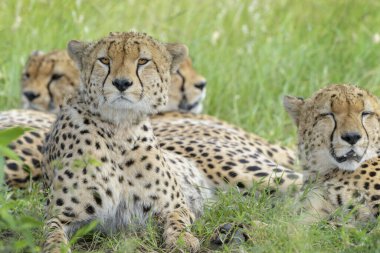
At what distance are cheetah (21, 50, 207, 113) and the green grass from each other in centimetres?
38

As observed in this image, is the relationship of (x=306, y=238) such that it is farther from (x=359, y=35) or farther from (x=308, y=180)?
(x=359, y=35)

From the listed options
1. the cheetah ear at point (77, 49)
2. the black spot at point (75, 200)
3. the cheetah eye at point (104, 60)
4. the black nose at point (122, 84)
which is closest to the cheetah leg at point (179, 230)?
the black spot at point (75, 200)

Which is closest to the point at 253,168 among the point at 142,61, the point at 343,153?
the point at 343,153

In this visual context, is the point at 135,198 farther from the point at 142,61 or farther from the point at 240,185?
the point at 240,185

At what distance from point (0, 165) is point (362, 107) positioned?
1.85m

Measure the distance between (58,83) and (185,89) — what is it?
871 millimetres

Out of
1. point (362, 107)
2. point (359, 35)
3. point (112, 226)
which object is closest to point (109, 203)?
point (112, 226)

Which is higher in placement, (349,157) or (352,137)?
(352,137)

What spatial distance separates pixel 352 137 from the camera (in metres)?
4.88

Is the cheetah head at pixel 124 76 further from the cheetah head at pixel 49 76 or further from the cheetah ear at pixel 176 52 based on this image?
the cheetah head at pixel 49 76

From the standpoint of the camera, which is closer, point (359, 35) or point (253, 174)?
point (253, 174)

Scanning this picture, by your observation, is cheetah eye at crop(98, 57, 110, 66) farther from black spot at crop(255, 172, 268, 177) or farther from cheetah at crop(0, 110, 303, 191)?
black spot at crop(255, 172, 268, 177)

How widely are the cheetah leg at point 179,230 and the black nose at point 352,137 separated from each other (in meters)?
0.85

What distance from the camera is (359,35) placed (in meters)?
8.14
